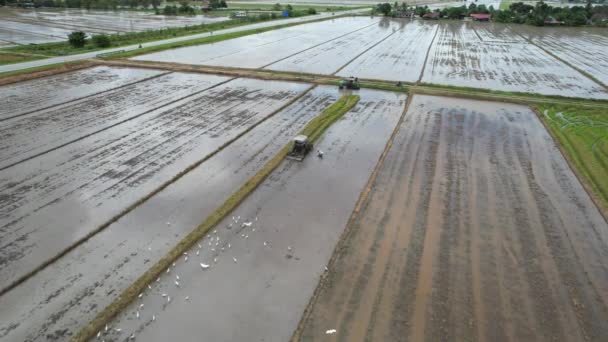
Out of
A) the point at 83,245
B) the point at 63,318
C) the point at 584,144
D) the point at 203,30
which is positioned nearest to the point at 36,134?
the point at 83,245

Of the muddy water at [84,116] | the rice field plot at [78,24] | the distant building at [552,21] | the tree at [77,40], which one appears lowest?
the muddy water at [84,116]

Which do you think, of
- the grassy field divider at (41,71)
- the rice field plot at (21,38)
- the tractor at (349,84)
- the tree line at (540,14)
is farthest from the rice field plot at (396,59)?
the rice field plot at (21,38)

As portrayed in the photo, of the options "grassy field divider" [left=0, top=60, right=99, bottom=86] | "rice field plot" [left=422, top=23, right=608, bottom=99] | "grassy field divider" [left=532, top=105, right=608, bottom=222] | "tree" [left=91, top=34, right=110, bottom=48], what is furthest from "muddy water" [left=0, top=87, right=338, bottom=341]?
"tree" [left=91, top=34, right=110, bottom=48]

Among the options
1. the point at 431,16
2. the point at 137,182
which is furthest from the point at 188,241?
the point at 431,16

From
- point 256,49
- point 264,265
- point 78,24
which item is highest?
point 78,24

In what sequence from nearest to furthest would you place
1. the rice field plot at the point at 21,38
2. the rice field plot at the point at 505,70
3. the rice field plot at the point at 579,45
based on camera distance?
the rice field plot at the point at 505,70 < the rice field plot at the point at 579,45 < the rice field plot at the point at 21,38

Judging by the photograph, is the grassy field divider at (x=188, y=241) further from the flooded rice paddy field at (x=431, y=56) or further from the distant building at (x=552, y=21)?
the distant building at (x=552, y=21)

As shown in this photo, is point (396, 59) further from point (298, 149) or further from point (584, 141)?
point (298, 149)

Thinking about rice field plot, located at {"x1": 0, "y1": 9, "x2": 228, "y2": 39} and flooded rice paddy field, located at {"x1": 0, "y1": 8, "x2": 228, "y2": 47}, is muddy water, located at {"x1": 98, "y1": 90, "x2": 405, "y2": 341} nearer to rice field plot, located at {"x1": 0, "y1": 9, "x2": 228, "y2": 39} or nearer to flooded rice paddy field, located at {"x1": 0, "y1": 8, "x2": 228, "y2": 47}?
flooded rice paddy field, located at {"x1": 0, "y1": 8, "x2": 228, "y2": 47}
